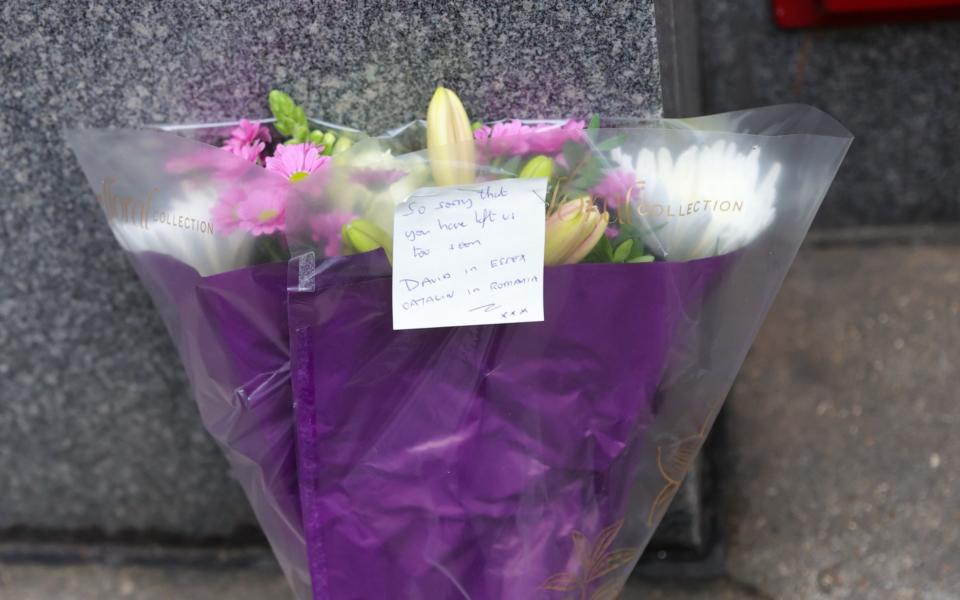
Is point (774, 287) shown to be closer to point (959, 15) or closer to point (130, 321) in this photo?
point (130, 321)

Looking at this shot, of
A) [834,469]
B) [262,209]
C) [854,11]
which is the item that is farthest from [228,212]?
[854,11]

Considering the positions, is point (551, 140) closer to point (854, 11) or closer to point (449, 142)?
point (449, 142)

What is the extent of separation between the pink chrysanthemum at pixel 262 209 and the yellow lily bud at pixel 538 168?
28 cm

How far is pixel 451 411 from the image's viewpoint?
1021mm

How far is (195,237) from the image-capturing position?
1117mm

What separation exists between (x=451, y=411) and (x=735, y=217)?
385mm

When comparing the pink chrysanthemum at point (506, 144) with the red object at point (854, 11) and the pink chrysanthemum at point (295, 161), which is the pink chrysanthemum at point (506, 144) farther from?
the red object at point (854, 11)

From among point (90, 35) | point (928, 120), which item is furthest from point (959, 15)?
point (90, 35)

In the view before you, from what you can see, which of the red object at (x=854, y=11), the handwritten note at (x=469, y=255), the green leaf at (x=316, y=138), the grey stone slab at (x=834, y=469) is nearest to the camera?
the handwritten note at (x=469, y=255)

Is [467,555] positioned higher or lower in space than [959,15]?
lower

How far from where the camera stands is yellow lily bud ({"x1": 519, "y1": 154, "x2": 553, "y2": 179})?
3.39 feet

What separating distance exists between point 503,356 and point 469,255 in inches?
4.6

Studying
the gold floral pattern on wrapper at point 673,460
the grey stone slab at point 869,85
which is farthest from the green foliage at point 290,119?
the grey stone slab at point 869,85

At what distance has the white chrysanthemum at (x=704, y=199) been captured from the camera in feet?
3.40
